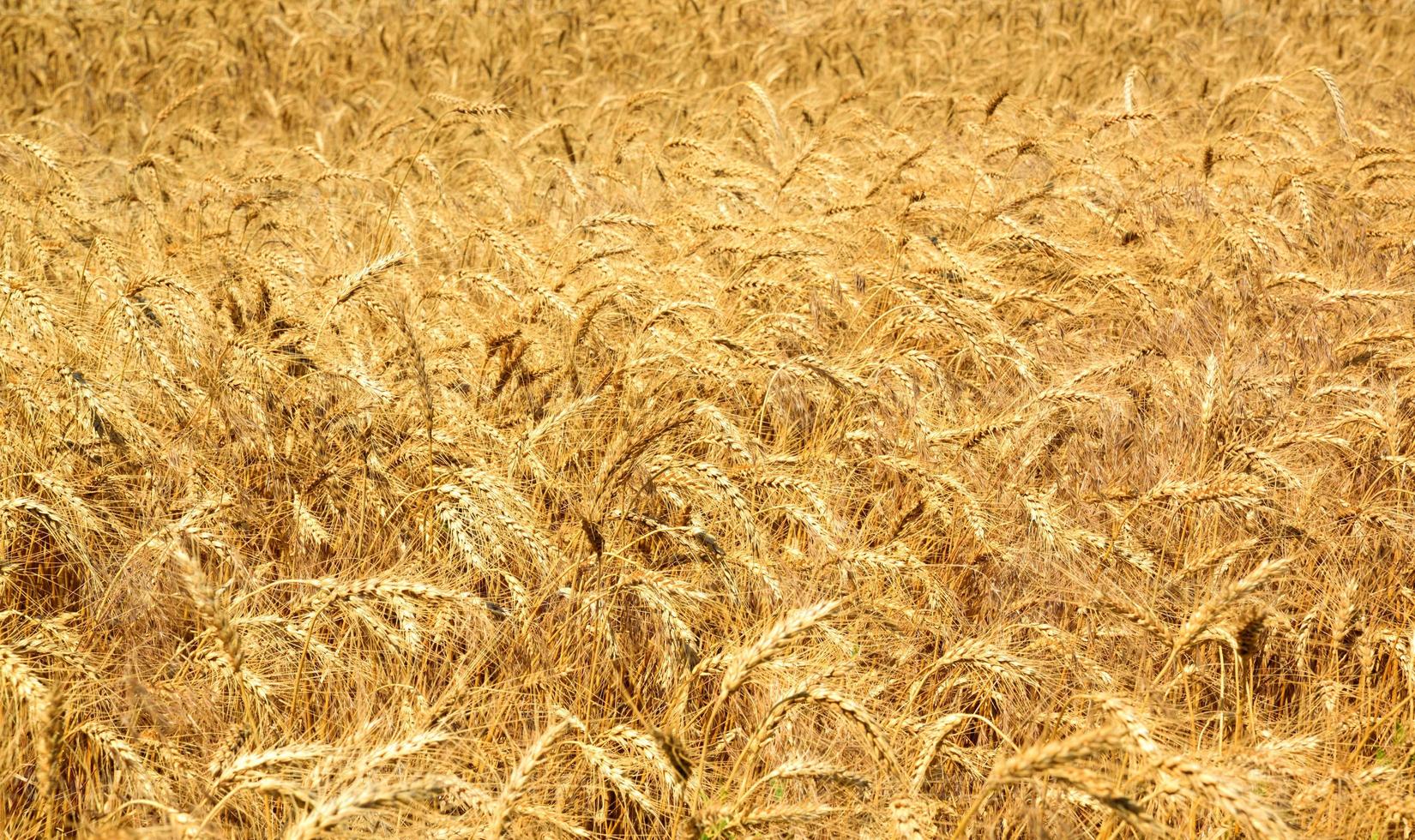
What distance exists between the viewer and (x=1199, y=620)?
1569 mm

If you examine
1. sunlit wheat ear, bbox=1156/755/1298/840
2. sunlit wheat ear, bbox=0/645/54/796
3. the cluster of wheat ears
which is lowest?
the cluster of wheat ears

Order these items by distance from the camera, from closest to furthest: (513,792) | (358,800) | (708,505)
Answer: (358,800)
(513,792)
(708,505)

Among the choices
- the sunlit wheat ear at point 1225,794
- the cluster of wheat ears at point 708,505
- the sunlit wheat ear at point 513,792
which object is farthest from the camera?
the cluster of wheat ears at point 708,505

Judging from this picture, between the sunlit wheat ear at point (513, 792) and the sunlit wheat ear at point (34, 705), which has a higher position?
the sunlit wheat ear at point (34, 705)

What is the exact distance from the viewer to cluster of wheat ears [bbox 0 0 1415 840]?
5.70 ft

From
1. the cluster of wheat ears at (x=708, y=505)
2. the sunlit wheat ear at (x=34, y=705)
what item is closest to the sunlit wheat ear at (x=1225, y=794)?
the cluster of wheat ears at (x=708, y=505)

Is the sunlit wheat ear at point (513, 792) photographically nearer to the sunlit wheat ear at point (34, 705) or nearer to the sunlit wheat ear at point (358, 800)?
the sunlit wheat ear at point (358, 800)

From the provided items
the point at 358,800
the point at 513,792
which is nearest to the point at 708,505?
the point at 513,792

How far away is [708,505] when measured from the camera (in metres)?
2.46

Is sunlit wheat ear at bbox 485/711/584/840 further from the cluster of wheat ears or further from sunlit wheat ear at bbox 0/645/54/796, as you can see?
sunlit wheat ear at bbox 0/645/54/796

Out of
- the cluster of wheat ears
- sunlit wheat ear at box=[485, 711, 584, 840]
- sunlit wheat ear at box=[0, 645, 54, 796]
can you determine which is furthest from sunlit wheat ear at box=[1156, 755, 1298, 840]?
sunlit wheat ear at box=[0, 645, 54, 796]

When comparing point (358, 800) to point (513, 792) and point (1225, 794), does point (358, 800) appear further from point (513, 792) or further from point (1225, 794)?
point (1225, 794)

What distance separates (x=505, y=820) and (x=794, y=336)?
6.53ft

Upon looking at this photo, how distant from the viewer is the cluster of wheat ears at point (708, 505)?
174 centimetres
